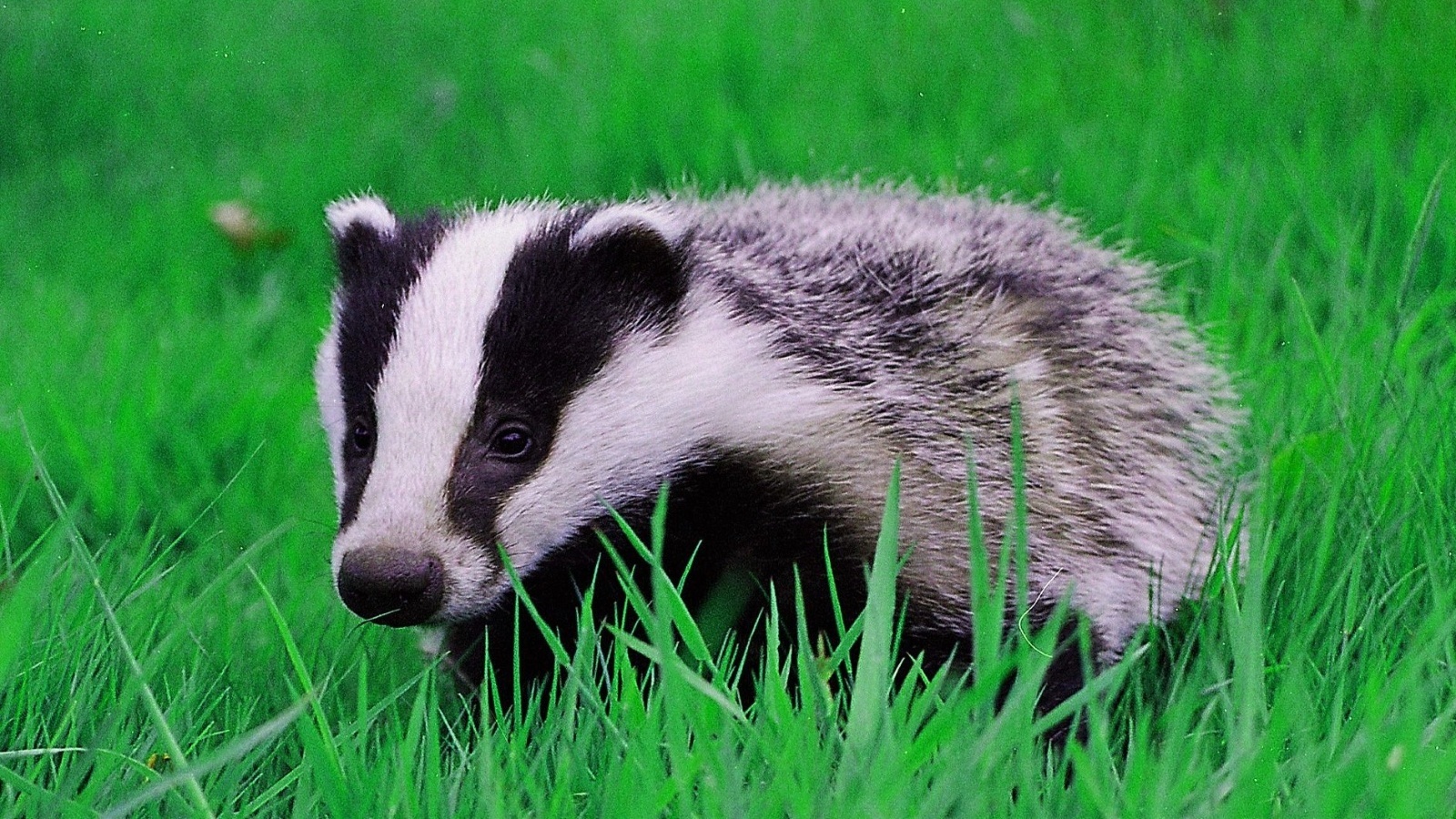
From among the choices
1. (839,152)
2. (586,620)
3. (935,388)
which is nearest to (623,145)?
(839,152)

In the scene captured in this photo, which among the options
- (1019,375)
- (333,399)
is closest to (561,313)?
(333,399)

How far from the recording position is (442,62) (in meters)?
6.19

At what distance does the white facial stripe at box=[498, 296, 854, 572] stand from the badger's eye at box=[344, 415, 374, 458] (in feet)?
0.98

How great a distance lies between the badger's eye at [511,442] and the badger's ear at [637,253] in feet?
1.01

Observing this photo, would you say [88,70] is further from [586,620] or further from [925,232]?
[586,620]

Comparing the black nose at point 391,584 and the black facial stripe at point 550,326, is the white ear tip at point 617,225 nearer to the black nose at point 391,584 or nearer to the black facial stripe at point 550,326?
the black facial stripe at point 550,326

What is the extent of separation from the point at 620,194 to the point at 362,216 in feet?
6.85

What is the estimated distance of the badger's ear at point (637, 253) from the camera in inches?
105

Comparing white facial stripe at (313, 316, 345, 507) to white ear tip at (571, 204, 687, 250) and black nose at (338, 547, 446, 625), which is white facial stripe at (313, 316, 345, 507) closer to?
black nose at (338, 547, 446, 625)

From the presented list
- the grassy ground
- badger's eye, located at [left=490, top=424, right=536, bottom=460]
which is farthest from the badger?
the grassy ground

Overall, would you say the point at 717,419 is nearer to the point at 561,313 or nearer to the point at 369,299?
the point at 561,313

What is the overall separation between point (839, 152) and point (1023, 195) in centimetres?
65

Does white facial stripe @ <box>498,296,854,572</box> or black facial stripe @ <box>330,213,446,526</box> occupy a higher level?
black facial stripe @ <box>330,213,446,526</box>

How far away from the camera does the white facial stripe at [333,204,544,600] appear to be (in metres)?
2.40
